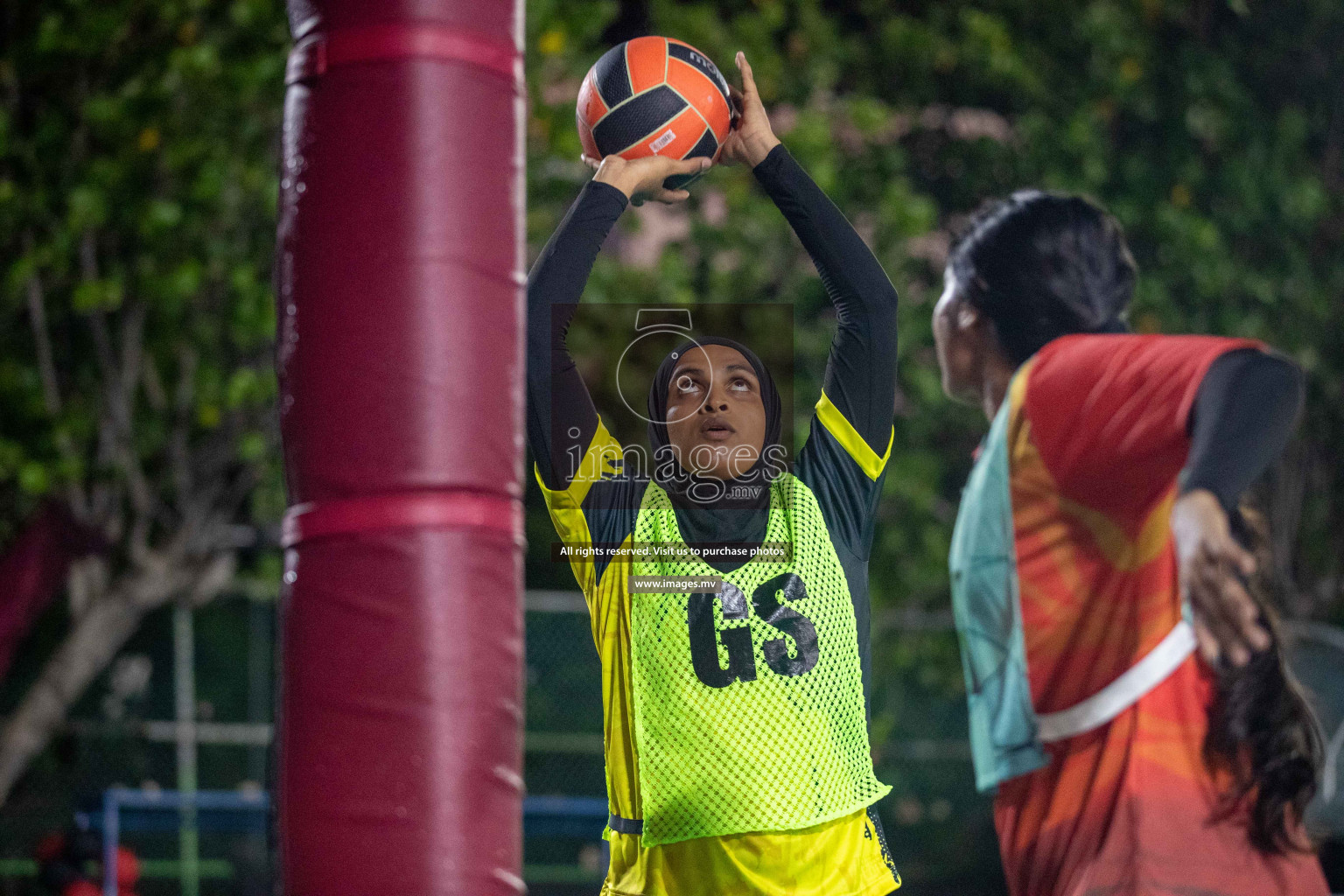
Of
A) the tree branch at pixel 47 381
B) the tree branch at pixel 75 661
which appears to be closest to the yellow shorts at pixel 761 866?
the tree branch at pixel 47 381

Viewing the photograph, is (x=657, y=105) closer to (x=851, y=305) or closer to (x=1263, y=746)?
(x=851, y=305)

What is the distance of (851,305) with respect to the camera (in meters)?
2.83

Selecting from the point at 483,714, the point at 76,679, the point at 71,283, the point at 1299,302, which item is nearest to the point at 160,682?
the point at 76,679

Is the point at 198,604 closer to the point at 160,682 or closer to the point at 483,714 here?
the point at 160,682

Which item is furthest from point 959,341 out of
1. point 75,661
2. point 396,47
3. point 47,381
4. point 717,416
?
point 75,661

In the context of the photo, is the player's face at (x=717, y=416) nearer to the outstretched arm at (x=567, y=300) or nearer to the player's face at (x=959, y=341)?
the outstretched arm at (x=567, y=300)

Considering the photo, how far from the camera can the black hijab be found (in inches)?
108

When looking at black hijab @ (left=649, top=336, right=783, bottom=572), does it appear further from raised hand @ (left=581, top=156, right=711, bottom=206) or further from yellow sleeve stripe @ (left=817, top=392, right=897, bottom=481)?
raised hand @ (left=581, top=156, right=711, bottom=206)

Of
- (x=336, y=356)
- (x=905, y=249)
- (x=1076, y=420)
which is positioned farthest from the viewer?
(x=905, y=249)

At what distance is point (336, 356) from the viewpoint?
1.86m

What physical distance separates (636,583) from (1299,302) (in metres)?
7.92

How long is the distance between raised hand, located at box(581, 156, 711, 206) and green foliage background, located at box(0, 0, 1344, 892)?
466 cm

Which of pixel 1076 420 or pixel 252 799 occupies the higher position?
pixel 1076 420

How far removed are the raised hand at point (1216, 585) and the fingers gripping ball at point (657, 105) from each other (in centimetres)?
144
